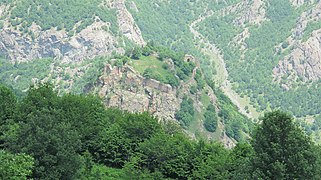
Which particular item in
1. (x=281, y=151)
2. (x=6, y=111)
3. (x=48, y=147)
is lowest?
(x=48, y=147)

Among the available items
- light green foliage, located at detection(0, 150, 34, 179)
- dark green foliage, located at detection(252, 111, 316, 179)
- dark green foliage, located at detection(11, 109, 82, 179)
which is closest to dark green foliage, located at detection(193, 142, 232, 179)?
dark green foliage, located at detection(252, 111, 316, 179)

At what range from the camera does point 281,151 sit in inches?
2077

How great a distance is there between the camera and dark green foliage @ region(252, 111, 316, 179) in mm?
51812

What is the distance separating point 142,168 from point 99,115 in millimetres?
16423

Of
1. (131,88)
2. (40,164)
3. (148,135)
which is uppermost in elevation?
(131,88)

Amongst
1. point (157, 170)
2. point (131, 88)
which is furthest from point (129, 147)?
point (131, 88)

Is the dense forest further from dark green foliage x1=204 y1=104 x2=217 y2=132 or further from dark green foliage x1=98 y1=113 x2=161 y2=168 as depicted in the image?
dark green foliage x1=204 y1=104 x2=217 y2=132

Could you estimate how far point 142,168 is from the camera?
69.1 metres

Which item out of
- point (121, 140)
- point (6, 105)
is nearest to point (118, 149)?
point (121, 140)

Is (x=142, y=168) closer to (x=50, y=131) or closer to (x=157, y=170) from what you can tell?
(x=157, y=170)

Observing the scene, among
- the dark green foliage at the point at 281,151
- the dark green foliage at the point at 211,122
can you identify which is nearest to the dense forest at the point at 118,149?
the dark green foliage at the point at 281,151

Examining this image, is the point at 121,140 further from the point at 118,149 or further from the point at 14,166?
the point at 14,166

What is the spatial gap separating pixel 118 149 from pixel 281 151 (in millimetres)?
27979

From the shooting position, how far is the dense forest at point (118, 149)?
52594 millimetres
